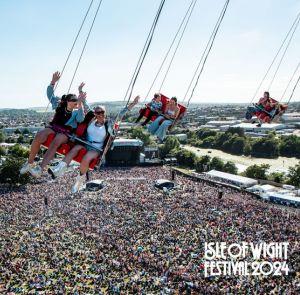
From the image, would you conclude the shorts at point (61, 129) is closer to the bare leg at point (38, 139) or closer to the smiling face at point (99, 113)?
the bare leg at point (38, 139)

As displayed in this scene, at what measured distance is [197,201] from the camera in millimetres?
33969

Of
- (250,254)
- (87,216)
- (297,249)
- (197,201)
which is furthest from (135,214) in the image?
(297,249)

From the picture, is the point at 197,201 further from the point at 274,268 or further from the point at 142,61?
the point at 142,61

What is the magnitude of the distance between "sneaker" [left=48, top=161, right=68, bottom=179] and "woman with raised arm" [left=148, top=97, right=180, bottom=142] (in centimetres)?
604

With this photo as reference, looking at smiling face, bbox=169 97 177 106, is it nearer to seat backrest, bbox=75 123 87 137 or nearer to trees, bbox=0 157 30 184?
seat backrest, bbox=75 123 87 137

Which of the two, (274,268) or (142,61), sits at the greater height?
(142,61)

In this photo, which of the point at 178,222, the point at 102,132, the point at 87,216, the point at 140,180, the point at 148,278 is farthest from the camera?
the point at 140,180

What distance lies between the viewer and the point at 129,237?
24.3 metres

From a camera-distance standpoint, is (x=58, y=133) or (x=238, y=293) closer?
(x=58, y=133)

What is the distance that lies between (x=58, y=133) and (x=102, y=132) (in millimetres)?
1166

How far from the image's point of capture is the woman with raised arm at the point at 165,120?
1525 centimetres

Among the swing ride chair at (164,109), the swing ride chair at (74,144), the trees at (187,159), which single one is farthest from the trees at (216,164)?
the swing ride chair at (74,144)

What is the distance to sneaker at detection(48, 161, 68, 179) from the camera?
9.55 metres

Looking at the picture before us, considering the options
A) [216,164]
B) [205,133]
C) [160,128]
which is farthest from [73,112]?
[205,133]
